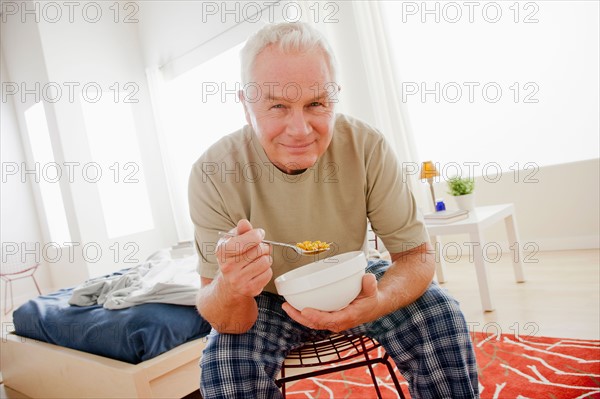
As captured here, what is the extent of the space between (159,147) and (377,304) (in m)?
5.39

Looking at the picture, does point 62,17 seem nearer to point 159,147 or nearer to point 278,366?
point 159,147

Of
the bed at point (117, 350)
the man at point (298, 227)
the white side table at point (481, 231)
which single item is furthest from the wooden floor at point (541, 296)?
the man at point (298, 227)

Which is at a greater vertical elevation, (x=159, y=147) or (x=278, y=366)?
(x=159, y=147)

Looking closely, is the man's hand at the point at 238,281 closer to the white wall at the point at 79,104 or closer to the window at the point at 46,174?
the white wall at the point at 79,104

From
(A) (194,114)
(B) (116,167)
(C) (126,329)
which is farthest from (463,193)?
(B) (116,167)

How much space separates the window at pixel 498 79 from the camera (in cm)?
309

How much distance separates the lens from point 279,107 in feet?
3.63

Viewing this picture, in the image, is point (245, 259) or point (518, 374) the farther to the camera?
point (518, 374)

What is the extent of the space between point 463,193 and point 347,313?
208cm

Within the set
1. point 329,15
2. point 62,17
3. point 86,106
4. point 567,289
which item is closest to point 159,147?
point 86,106

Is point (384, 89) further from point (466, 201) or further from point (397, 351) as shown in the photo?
point (397, 351)

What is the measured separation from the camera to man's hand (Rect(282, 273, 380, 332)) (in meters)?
0.93

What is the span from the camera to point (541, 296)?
2.48 metres

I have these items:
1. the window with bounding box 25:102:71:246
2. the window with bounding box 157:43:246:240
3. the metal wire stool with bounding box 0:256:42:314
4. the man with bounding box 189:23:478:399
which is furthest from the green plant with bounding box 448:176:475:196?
the metal wire stool with bounding box 0:256:42:314
